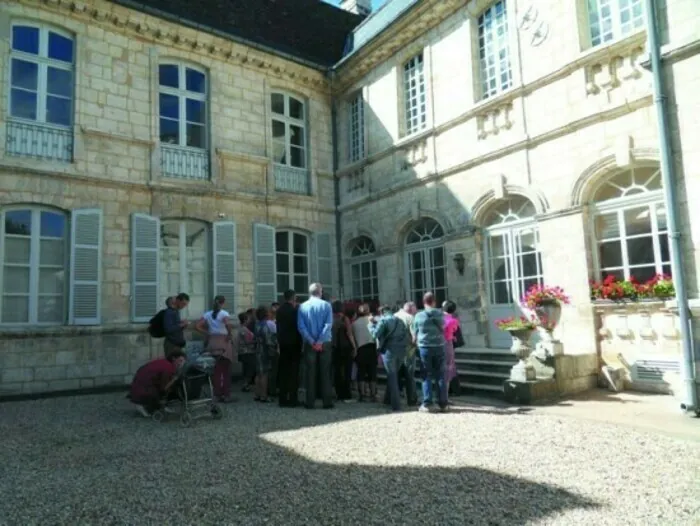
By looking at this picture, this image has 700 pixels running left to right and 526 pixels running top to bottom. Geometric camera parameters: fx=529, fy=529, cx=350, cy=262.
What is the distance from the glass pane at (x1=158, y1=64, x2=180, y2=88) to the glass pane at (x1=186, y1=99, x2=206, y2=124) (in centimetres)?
42

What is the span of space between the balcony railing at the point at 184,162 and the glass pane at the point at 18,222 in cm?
248

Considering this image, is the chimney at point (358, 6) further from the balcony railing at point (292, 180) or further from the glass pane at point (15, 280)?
the glass pane at point (15, 280)

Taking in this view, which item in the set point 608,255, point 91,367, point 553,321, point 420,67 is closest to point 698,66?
point 608,255

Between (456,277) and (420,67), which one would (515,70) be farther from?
(456,277)

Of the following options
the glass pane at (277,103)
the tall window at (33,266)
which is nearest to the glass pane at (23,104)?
the tall window at (33,266)

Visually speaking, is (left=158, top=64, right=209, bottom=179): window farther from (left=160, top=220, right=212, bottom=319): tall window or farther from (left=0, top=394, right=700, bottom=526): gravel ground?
(left=0, top=394, right=700, bottom=526): gravel ground

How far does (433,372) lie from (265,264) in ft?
18.9

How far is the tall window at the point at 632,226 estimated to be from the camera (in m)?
6.98

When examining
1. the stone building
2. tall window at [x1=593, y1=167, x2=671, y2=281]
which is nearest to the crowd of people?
the stone building

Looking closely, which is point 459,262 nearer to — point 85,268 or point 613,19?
point 613,19

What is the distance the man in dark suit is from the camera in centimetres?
679

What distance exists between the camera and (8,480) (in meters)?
3.98

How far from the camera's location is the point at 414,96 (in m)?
11.1

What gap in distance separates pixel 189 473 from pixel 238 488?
601 millimetres
